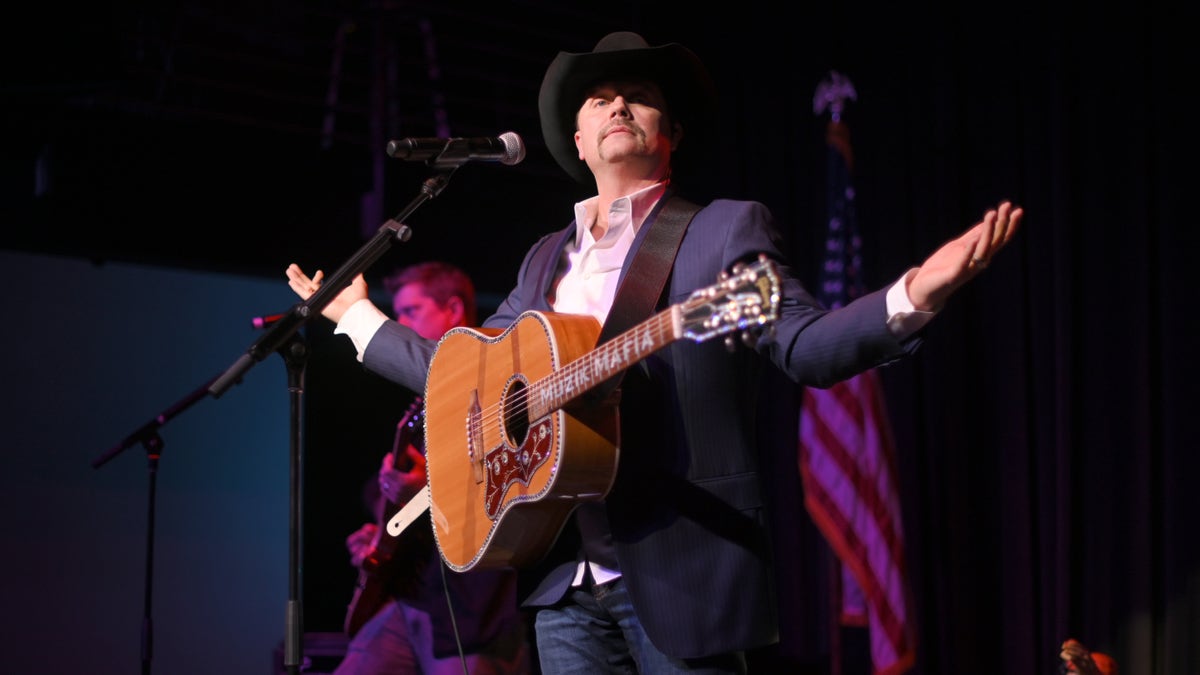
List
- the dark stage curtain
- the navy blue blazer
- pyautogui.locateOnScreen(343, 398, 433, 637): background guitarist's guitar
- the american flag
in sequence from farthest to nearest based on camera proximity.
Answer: the american flag < pyautogui.locateOnScreen(343, 398, 433, 637): background guitarist's guitar < the dark stage curtain < the navy blue blazer

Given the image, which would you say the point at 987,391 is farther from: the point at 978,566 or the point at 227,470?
the point at 227,470

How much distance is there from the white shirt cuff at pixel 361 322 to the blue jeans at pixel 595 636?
902mm

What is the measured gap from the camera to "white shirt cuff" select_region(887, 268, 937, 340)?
1.81 metres

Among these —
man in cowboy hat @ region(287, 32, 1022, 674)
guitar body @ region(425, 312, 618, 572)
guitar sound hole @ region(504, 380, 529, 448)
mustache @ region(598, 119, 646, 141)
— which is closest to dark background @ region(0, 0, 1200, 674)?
mustache @ region(598, 119, 646, 141)

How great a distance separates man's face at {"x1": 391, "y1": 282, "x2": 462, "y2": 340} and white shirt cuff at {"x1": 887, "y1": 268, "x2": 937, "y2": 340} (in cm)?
327

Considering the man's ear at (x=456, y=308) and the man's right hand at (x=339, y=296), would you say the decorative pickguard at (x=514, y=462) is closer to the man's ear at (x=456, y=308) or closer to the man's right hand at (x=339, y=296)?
the man's right hand at (x=339, y=296)

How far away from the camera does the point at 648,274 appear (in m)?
2.21

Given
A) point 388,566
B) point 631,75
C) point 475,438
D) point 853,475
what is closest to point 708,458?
point 475,438

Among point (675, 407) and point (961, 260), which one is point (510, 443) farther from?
point (961, 260)

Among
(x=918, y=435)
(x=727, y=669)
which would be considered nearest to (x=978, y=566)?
(x=918, y=435)

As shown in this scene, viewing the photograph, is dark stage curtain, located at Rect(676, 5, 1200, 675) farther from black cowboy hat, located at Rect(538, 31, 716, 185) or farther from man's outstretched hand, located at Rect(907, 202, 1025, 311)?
man's outstretched hand, located at Rect(907, 202, 1025, 311)

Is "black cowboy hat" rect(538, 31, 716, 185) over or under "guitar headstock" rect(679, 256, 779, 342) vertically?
over

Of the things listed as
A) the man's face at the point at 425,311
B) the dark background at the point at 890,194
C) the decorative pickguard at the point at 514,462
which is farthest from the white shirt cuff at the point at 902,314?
the man's face at the point at 425,311

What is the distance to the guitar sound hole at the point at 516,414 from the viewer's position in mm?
2186
